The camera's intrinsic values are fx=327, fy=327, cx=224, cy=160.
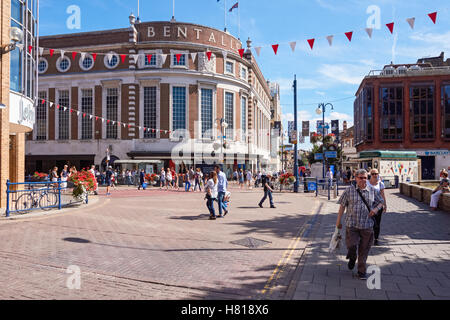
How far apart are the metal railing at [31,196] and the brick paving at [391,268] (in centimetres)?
947

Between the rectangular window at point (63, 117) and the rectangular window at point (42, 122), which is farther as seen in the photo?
the rectangular window at point (42, 122)

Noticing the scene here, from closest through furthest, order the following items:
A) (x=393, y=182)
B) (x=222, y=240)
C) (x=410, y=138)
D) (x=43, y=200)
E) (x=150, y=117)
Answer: (x=222, y=240), (x=43, y=200), (x=393, y=182), (x=150, y=117), (x=410, y=138)

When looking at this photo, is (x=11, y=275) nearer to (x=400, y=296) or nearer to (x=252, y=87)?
(x=400, y=296)

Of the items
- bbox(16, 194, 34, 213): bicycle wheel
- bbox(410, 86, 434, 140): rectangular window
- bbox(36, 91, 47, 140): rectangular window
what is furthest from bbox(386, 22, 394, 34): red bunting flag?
bbox(410, 86, 434, 140): rectangular window

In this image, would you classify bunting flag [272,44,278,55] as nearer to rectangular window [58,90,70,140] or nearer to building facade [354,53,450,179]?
rectangular window [58,90,70,140]

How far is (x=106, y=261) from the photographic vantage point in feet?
19.8

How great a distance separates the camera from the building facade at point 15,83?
1295 centimetres

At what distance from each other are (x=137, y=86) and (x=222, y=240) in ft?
104

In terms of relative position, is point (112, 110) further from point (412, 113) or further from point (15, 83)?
point (412, 113)

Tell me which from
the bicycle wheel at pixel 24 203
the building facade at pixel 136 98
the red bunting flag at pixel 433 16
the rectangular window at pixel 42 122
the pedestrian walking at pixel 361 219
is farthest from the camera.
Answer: the rectangular window at pixel 42 122

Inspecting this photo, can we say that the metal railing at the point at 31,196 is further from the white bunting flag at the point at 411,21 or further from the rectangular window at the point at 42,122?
the rectangular window at the point at 42,122


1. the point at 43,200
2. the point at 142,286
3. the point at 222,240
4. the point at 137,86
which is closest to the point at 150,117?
the point at 137,86

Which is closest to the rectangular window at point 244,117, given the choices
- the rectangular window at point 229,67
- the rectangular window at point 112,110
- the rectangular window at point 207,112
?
the rectangular window at point 229,67

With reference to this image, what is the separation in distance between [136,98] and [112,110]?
3.10 m
